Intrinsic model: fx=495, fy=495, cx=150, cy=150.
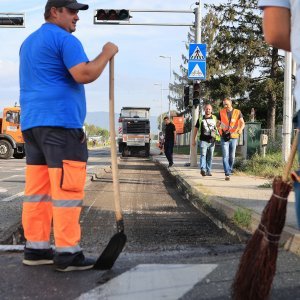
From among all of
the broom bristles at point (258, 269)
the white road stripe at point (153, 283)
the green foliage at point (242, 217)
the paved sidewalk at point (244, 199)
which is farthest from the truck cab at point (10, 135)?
the broom bristles at point (258, 269)

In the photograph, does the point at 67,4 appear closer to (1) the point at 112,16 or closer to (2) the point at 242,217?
(2) the point at 242,217

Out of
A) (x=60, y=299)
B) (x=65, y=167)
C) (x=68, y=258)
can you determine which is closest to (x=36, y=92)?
(x=65, y=167)

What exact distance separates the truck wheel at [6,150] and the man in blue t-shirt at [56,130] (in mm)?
25389

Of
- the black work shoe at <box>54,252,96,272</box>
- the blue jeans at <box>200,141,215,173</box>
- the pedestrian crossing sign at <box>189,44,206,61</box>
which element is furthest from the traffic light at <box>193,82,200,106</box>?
the black work shoe at <box>54,252,96,272</box>

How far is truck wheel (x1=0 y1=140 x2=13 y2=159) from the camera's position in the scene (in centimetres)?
2845

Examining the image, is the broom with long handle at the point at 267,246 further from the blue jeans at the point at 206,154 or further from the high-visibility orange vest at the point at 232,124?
the blue jeans at the point at 206,154

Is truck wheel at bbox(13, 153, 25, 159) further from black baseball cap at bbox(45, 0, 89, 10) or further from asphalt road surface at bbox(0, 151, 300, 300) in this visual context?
black baseball cap at bbox(45, 0, 89, 10)

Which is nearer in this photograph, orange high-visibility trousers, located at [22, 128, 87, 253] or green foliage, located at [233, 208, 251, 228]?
orange high-visibility trousers, located at [22, 128, 87, 253]

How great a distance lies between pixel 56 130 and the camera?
3.79m

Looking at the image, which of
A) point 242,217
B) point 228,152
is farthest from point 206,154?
point 242,217

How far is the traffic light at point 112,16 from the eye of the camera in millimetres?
Result: 18875

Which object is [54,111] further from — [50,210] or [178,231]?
[178,231]

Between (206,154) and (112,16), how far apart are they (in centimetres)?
835

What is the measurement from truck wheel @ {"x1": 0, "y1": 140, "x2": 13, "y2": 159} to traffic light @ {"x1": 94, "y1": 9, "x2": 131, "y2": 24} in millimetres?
12261
